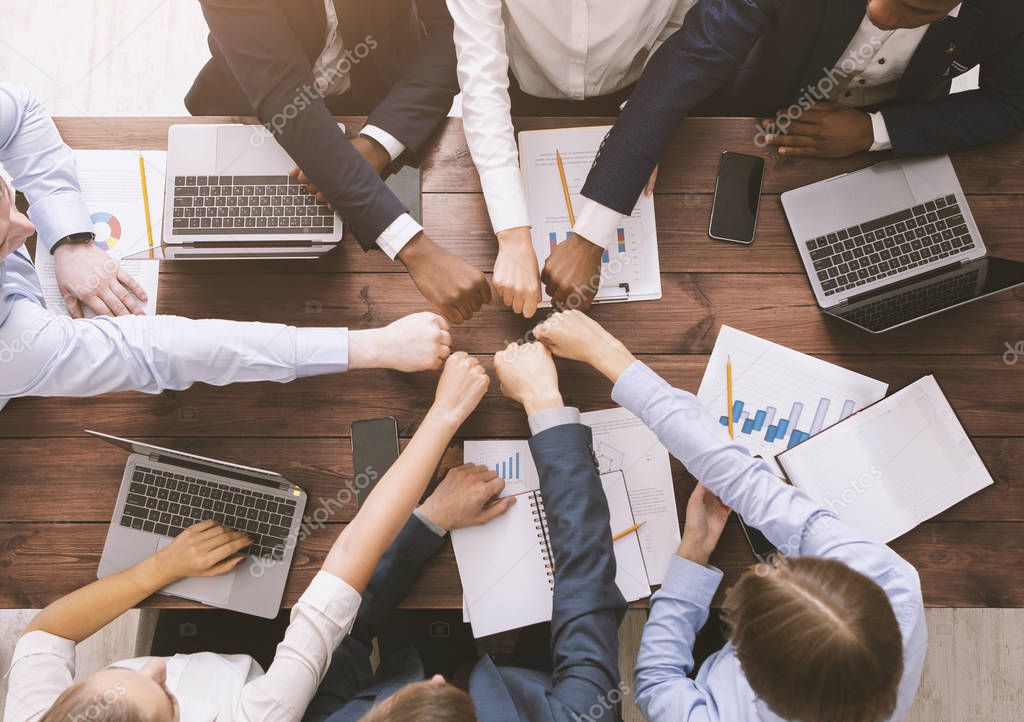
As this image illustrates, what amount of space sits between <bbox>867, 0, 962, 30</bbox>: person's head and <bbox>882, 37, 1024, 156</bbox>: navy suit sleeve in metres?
0.20

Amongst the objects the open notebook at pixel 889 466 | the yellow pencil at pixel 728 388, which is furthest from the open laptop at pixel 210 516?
the open notebook at pixel 889 466

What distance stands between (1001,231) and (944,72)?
0.38 m

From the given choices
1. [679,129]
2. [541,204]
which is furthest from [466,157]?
[679,129]

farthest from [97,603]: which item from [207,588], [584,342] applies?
[584,342]

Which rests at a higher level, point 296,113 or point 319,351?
point 296,113

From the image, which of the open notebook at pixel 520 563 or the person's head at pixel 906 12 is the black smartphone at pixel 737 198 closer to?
the person's head at pixel 906 12

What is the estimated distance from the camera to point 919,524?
4.42 ft

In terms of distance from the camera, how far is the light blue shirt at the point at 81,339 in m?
1.24

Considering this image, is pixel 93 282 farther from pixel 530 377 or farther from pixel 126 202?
pixel 530 377

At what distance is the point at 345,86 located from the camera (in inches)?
70.6

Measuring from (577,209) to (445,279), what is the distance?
0.33m

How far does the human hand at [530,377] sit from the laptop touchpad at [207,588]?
65 centimetres

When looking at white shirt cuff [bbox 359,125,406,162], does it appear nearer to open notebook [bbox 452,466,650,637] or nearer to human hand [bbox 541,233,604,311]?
human hand [bbox 541,233,604,311]

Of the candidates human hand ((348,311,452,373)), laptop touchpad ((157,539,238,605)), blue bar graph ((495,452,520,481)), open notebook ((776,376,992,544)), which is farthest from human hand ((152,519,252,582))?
open notebook ((776,376,992,544))
